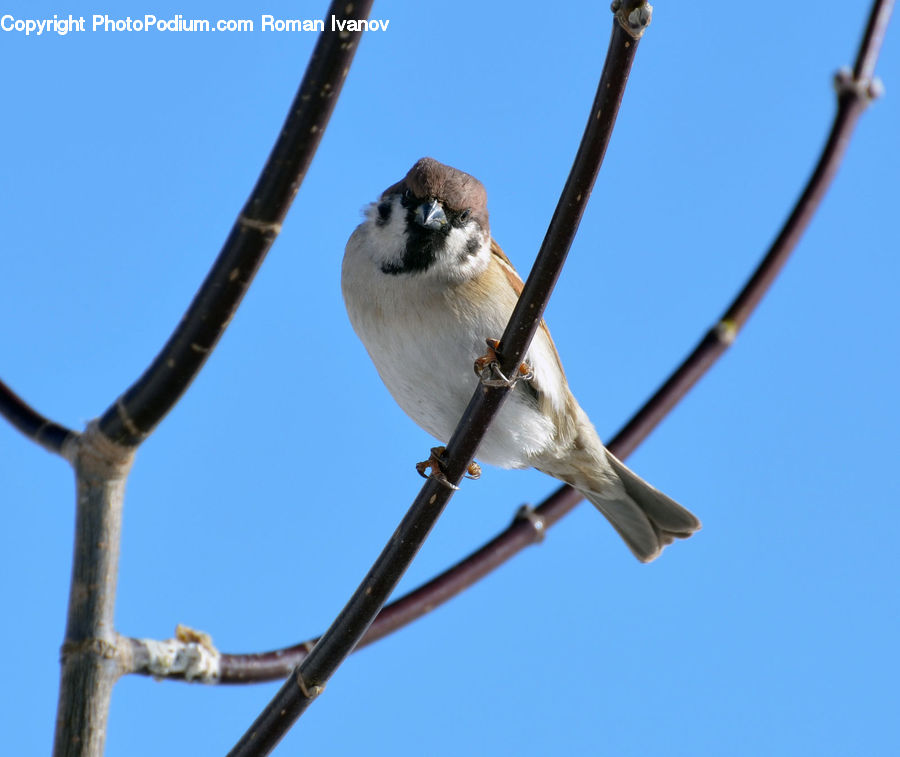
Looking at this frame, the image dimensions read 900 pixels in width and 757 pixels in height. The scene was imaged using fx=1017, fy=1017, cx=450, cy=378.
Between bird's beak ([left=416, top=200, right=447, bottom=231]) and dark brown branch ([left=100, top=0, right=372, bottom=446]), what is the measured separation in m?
1.05

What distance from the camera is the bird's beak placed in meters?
3.04

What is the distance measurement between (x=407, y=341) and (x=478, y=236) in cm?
45

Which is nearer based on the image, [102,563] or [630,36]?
[630,36]

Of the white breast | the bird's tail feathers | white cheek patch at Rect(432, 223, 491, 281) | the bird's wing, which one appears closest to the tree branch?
the white breast

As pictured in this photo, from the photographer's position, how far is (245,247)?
6.68ft

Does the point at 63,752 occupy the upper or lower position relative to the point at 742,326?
lower

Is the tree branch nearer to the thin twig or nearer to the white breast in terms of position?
the thin twig

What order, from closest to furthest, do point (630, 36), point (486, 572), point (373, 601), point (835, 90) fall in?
point (630, 36) < point (373, 601) < point (486, 572) < point (835, 90)

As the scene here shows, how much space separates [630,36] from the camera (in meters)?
1.59

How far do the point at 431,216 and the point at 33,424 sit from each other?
128cm

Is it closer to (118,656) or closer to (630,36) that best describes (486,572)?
(118,656)

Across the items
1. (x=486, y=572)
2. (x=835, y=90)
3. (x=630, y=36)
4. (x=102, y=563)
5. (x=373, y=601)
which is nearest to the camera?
(x=630, y=36)

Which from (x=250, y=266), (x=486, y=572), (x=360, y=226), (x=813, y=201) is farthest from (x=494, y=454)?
(x=250, y=266)

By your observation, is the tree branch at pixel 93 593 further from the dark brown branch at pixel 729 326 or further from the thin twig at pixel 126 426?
the dark brown branch at pixel 729 326
